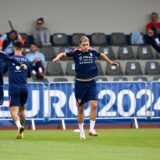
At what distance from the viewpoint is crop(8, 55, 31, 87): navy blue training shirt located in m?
18.7

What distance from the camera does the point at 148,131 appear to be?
21766 mm

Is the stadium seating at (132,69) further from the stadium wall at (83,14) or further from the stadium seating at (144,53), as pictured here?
the stadium wall at (83,14)

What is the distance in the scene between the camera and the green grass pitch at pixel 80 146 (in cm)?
1423

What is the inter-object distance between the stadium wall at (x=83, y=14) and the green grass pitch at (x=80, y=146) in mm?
9690

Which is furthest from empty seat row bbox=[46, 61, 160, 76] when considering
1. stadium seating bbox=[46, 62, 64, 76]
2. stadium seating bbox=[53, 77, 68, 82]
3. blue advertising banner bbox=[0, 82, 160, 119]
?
blue advertising banner bbox=[0, 82, 160, 119]

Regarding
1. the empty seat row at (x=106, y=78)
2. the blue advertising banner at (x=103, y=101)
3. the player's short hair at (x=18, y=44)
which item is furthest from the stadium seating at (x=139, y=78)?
the player's short hair at (x=18, y=44)

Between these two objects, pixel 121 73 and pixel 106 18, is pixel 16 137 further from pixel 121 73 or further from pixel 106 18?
pixel 106 18

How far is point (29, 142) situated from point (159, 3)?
576 inches

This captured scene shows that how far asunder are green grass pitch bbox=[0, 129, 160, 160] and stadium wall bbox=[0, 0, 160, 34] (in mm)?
9690

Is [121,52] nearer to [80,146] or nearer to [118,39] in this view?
[118,39]

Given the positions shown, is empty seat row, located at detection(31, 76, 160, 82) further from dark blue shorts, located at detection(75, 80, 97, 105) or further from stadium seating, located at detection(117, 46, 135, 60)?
dark blue shorts, located at detection(75, 80, 97, 105)

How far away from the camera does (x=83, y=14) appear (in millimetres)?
30516

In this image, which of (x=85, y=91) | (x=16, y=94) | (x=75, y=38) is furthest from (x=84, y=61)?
(x=75, y=38)

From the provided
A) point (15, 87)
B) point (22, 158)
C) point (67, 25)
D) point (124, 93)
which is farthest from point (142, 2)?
point (22, 158)
